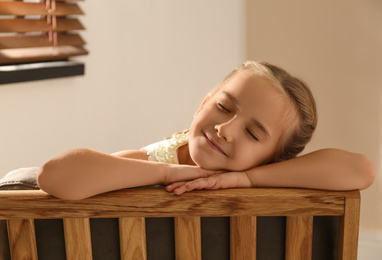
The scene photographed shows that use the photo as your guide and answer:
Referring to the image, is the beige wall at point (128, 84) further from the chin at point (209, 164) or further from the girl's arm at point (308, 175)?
the girl's arm at point (308, 175)

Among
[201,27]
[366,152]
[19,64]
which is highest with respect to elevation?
[201,27]

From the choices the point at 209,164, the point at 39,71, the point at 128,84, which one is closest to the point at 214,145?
the point at 209,164

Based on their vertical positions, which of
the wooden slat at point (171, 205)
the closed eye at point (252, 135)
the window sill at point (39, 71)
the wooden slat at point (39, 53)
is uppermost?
the wooden slat at point (39, 53)

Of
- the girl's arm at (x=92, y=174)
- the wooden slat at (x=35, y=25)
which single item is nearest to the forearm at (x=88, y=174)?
the girl's arm at (x=92, y=174)

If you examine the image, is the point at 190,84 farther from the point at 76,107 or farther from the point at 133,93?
the point at 76,107

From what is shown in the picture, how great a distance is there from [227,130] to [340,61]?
4.96 ft

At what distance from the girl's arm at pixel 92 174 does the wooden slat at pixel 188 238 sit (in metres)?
0.09

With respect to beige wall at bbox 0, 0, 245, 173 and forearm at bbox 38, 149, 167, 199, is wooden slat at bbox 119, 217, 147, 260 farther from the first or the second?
beige wall at bbox 0, 0, 245, 173

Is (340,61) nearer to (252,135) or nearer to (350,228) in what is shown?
(252,135)

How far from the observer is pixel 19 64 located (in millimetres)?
2064

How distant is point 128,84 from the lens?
7.93ft

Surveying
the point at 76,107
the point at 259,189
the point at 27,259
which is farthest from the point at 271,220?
the point at 76,107

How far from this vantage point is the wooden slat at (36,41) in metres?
2.00

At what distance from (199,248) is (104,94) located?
1569 millimetres
